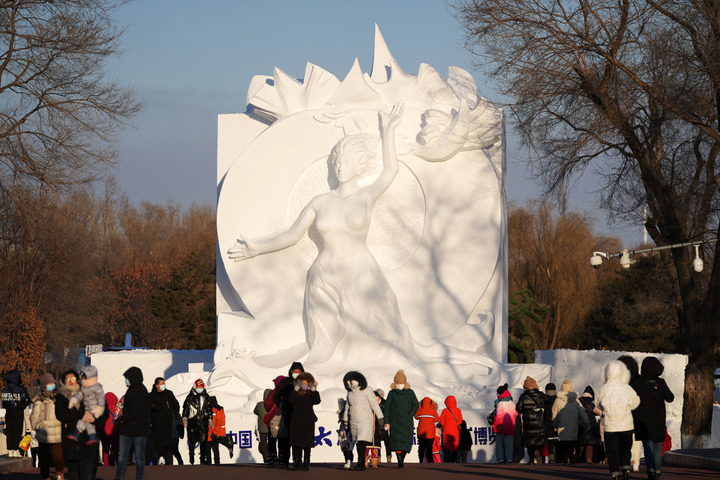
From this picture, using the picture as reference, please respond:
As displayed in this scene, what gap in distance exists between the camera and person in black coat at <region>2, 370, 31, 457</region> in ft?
45.0

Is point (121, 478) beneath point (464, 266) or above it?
beneath

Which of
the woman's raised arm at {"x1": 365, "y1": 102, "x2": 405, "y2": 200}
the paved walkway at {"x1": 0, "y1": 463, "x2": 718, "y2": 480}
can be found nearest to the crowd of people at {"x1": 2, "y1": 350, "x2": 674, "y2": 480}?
the paved walkway at {"x1": 0, "y1": 463, "x2": 718, "y2": 480}

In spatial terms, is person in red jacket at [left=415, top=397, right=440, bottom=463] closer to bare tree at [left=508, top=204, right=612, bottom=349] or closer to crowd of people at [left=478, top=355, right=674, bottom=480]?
crowd of people at [left=478, top=355, right=674, bottom=480]

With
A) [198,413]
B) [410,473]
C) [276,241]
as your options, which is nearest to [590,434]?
[410,473]

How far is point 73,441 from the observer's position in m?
9.68

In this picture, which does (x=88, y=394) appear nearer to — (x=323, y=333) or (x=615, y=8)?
(x=323, y=333)

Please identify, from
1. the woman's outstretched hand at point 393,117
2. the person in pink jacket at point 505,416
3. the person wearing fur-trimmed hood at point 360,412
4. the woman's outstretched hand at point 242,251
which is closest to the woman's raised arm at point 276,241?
the woman's outstretched hand at point 242,251

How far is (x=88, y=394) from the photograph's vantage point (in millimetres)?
9789

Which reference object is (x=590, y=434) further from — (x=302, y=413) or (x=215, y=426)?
(x=215, y=426)

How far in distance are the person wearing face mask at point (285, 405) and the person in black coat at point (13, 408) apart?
3.91 meters

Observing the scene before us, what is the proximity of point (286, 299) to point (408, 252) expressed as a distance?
101 inches

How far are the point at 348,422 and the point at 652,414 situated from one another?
3.55 meters

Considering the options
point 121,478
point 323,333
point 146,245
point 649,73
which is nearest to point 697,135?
point 649,73

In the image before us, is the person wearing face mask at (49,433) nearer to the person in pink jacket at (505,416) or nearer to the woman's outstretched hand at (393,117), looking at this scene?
the person in pink jacket at (505,416)
